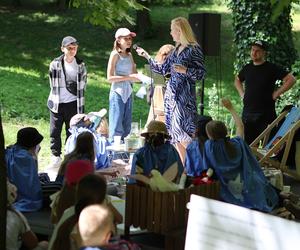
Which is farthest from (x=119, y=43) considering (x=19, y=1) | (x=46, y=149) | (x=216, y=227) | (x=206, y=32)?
(x=19, y=1)

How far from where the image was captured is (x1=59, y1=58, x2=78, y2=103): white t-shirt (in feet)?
27.5

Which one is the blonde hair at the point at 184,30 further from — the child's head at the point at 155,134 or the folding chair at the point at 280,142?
the child's head at the point at 155,134

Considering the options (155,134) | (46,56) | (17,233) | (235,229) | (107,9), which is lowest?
(17,233)

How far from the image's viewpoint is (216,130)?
223 inches

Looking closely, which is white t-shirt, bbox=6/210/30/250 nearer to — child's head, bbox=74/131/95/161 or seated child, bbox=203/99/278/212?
child's head, bbox=74/131/95/161

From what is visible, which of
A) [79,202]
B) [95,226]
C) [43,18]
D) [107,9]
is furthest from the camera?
[43,18]

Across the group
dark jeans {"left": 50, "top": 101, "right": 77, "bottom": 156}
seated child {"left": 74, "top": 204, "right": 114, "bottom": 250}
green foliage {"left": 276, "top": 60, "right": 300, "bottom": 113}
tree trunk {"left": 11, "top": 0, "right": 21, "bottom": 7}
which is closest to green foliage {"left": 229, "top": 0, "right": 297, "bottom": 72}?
green foliage {"left": 276, "top": 60, "right": 300, "bottom": 113}

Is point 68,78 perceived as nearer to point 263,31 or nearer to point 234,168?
point 234,168

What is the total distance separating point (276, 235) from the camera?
372cm

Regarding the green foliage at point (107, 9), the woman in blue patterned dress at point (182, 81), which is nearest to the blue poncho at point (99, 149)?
the woman in blue patterned dress at point (182, 81)

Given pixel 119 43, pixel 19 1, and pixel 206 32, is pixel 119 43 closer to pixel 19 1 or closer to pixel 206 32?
pixel 206 32

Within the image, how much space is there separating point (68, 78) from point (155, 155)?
10.6ft

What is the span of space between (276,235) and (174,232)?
118 cm

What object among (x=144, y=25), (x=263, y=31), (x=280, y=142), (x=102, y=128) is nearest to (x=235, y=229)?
(x=280, y=142)
